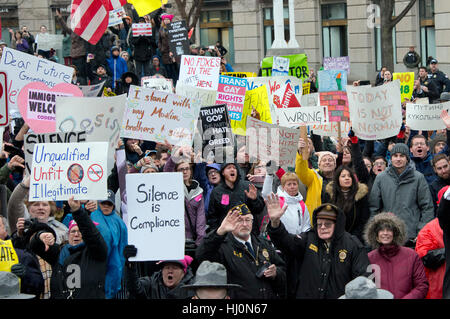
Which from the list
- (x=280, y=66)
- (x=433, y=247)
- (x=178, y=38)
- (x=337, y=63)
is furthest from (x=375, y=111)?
(x=337, y=63)

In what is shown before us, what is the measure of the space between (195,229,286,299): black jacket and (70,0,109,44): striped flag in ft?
22.4

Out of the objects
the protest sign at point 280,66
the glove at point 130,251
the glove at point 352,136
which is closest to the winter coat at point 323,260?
the glove at point 130,251

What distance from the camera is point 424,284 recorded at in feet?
22.4

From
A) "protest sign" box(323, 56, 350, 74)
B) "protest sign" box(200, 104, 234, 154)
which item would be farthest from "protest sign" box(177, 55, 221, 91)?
"protest sign" box(323, 56, 350, 74)

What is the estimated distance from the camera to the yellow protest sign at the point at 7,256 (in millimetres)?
6823

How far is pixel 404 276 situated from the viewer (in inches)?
269

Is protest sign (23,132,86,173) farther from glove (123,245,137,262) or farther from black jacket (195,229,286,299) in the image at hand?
black jacket (195,229,286,299)

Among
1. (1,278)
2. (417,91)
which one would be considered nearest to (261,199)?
(1,278)

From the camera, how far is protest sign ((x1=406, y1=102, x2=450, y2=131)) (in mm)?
11867

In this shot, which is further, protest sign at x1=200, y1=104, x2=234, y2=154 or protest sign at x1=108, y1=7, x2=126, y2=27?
protest sign at x1=108, y1=7, x2=126, y2=27

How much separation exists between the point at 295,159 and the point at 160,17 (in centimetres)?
1197

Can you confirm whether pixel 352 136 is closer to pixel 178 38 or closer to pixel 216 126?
pixel 216 126

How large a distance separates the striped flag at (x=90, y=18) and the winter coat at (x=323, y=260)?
6863 millimetres

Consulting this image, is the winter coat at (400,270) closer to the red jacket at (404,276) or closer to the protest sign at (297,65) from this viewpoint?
the red jacket at (404,276)
